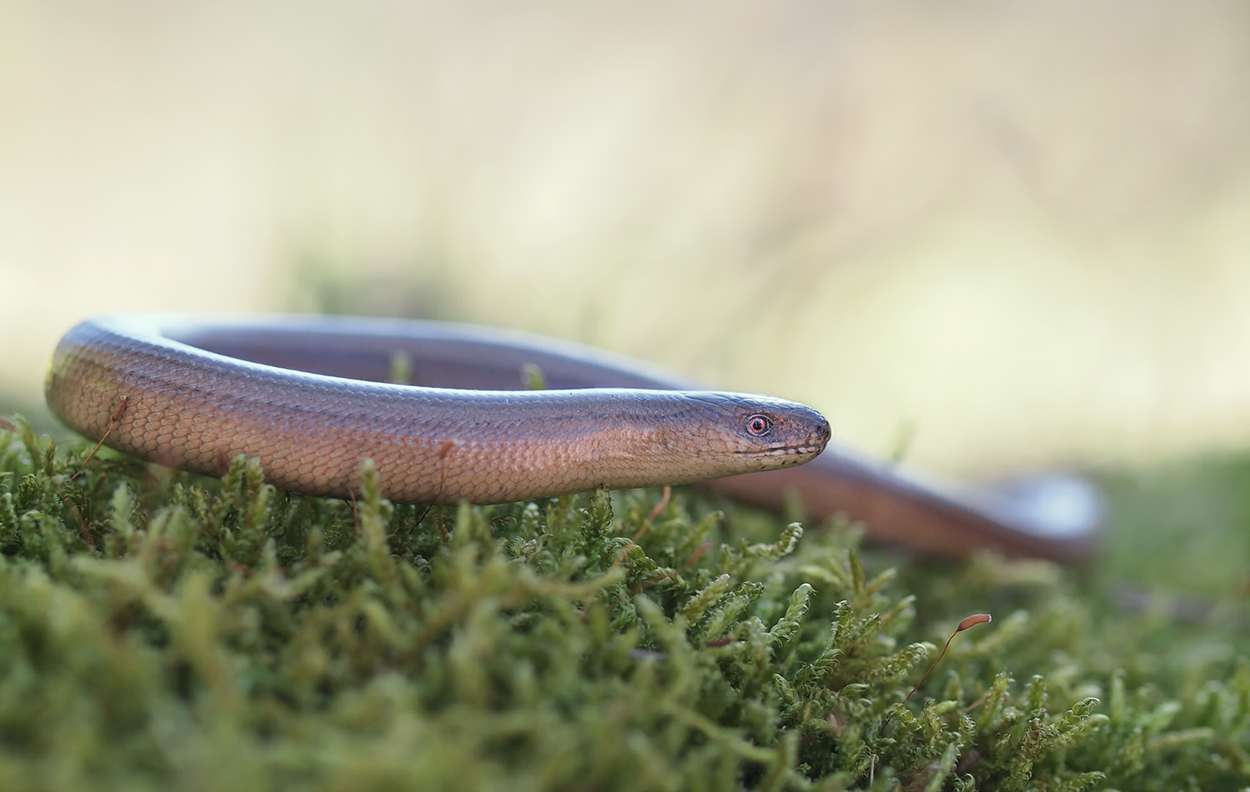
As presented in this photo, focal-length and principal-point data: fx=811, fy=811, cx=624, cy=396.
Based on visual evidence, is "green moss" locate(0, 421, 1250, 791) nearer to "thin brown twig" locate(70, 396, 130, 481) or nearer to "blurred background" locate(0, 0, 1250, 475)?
"thin brown twig" locate(70, 396, 130, 481)

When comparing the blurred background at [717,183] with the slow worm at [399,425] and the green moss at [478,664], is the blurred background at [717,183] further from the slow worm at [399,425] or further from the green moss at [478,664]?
the green moss at [478,664]

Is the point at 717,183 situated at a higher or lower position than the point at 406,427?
higher

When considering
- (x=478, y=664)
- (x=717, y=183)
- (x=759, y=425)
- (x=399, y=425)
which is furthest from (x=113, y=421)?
(x=717, y=183)

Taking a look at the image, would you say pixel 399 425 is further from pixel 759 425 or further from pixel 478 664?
pixel 759 425

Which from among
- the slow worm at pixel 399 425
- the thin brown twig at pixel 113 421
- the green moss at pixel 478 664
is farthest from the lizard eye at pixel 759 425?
the thin brown twig at pixel 113 421

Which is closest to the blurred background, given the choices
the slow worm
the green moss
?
the slow worm
